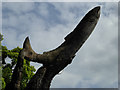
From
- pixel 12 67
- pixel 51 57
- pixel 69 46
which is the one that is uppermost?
pixel 12 67

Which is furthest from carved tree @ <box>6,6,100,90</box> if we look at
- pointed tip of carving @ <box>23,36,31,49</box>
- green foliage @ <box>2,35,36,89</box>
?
green foliage @ <box>2,35,36,89</box>

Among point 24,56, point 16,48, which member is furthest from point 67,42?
point 16,48

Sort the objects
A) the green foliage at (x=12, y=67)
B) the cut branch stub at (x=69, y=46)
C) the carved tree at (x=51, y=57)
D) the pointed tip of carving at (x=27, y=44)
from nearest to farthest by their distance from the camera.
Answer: the carved tree at (x=51, y=57), the cut branch stub at (x=69, y=46), the pointed tip of carving at (x=27, y=44), the green foliage at (x=12, y=67)

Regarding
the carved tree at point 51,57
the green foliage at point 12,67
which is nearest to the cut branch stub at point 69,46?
the carved tree at point 51,57

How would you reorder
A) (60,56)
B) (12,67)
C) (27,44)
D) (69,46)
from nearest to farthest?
(60,56) → (69,46) → (27,44) → (12,67)

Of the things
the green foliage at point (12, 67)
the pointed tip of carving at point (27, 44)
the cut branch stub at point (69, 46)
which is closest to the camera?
the cut branch stub at point (69, 46)

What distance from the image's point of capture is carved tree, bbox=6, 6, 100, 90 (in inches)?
253

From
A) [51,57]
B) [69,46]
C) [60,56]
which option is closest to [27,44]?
[51,57]

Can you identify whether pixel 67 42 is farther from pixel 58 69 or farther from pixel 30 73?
pixel 30 73

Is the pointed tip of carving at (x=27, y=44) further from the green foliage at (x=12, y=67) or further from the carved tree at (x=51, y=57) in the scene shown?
the green foliage at (x=12, y=67)

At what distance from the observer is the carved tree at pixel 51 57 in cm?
642

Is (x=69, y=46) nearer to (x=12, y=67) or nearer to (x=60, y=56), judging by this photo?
(x=60, y=56)

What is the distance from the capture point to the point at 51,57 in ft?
21.7

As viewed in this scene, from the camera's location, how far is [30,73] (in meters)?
23.7
